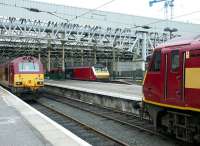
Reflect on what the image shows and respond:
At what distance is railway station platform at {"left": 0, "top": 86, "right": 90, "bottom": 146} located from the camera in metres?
10.0

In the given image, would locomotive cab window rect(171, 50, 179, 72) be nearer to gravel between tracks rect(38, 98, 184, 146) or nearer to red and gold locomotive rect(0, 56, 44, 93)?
gravel between tracks rect(38, 98, 184, 146)

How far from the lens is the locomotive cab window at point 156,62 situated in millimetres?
11773

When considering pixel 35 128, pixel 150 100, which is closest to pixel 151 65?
pixel 150 100

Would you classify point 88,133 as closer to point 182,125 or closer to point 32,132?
point 32,132

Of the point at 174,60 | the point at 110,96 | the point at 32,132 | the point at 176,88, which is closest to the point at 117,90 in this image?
the point at 110,96

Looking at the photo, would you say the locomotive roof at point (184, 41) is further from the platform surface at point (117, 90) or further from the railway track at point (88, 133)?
the platform surface at point (117, 90)

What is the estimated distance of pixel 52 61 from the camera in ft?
309

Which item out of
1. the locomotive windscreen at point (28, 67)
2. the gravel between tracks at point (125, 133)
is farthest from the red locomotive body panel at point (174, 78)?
the locomotive windscreen at point (28, 67)

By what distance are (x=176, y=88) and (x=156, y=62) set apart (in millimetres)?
1478

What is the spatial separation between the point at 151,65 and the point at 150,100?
3.61 feet

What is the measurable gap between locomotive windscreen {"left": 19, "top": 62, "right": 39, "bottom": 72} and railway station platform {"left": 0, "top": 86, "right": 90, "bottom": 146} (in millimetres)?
12025

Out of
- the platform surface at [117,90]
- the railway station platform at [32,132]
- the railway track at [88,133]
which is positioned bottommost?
the railway track at [88,133]

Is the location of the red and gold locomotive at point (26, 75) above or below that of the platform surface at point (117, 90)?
above

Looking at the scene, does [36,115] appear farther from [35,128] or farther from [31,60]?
[31,60]
